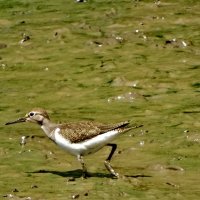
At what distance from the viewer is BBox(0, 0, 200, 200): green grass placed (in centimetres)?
1288

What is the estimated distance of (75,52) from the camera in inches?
864

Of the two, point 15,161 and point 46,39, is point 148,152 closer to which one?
point 15,161

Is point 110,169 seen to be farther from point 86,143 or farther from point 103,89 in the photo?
point 103,89

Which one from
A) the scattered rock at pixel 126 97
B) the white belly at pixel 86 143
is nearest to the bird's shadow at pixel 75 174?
the white belly at pixel 86 143

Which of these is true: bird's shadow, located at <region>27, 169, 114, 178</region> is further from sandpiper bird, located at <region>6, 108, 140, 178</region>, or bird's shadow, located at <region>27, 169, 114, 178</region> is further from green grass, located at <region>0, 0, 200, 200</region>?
A: sandpiper bird, located at <region>6, 108, 140, 178</region>

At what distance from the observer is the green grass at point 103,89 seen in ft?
42.3

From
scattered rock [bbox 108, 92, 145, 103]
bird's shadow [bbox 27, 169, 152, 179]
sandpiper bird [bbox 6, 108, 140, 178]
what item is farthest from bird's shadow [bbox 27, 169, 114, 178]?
scattered rock [bbox 108, 92, 145, 103]

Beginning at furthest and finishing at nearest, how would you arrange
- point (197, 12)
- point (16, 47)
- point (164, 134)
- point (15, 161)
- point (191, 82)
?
point (197, 12)
point (16, 47)
point (191, 82)
point (164, 134)
point (15, 161)

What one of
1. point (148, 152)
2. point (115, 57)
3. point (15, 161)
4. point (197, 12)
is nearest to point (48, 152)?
point (15, 161)

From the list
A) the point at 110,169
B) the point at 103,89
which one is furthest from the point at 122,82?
the point at 110,169

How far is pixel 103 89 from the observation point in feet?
61.8

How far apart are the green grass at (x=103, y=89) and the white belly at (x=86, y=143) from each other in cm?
44

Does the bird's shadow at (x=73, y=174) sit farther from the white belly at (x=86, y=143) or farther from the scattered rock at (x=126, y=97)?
the scattered rock at (x=126, y=97)

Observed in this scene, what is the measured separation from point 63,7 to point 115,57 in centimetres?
566
